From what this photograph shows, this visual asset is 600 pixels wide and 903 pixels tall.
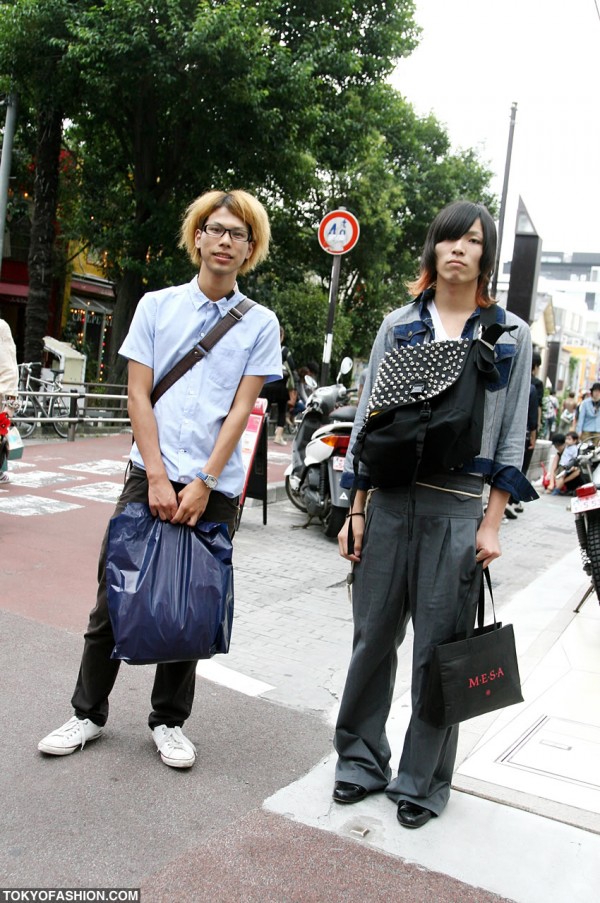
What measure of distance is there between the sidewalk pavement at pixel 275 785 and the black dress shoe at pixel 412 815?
3 cm

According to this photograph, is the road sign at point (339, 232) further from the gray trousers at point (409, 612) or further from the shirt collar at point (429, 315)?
the gray trousers at point (409, 612)

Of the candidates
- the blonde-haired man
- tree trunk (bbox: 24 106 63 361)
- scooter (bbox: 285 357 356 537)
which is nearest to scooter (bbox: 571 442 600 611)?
scooter (bbox: 285 357 356 537)

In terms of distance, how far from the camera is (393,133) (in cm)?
3011

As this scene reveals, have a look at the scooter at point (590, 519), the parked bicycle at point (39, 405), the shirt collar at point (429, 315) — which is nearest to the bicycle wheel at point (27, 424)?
the parked bicycle at point (39, 405)

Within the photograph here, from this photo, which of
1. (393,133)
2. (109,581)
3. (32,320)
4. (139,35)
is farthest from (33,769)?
(393,133)

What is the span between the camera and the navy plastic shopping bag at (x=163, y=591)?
2.73m

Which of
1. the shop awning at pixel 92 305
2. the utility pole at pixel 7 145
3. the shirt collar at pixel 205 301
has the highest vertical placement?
the utility pole at pixel 7 145

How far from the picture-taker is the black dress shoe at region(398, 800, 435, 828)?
9.07ft

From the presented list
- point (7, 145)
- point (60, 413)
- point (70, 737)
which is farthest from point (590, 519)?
point (7, 145)

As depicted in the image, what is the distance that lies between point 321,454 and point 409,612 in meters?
5.16

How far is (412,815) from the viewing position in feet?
9.16

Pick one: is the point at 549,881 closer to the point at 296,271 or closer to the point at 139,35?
the point at 139,35

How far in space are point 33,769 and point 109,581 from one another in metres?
0.73

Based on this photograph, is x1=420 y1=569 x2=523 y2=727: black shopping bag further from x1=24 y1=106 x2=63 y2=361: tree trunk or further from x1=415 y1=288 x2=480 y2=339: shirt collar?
x1=24 y1=106 x2=63 y2=361: tree trunk
